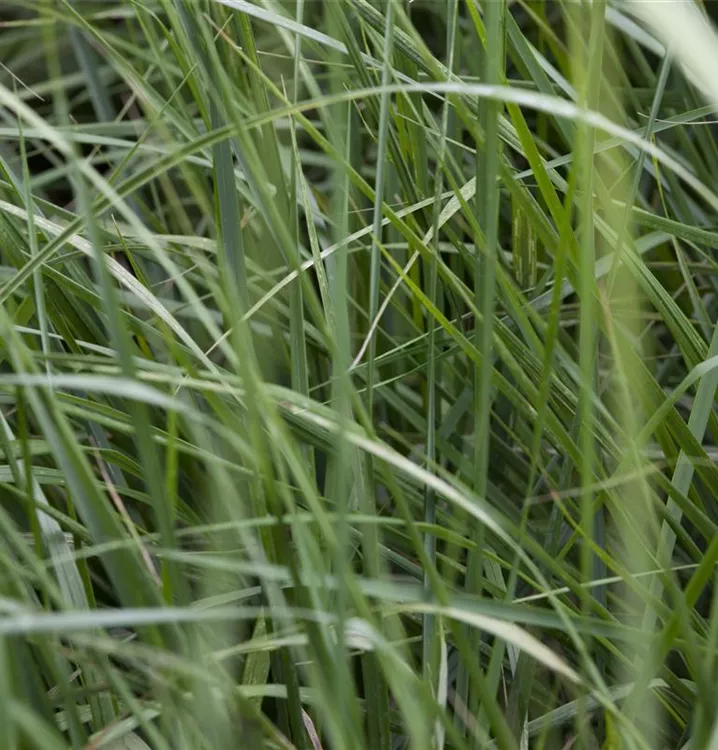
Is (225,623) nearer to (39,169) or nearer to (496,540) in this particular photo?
(496,540)

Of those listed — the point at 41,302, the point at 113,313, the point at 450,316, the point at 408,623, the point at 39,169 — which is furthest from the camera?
the point at 39,169

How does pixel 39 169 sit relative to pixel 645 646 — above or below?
above

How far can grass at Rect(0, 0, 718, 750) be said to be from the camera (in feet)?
1.34

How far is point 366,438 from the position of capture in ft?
1.52

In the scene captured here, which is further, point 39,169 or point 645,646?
point 39,169

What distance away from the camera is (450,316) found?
0.88m

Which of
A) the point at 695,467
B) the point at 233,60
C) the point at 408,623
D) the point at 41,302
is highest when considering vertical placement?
the point at 233,60

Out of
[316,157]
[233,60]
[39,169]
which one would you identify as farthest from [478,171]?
[39,169]

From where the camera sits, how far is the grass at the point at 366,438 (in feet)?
1.34

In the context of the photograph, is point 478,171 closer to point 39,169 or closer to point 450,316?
point 450,316

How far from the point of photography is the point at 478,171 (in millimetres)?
537

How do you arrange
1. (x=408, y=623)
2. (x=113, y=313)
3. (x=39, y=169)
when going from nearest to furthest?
(x=113, y=313) → (x=408, y=623) → (x=39, y=169)

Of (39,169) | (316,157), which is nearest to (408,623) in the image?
(316,157)

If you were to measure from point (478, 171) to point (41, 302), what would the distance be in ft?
0.80
